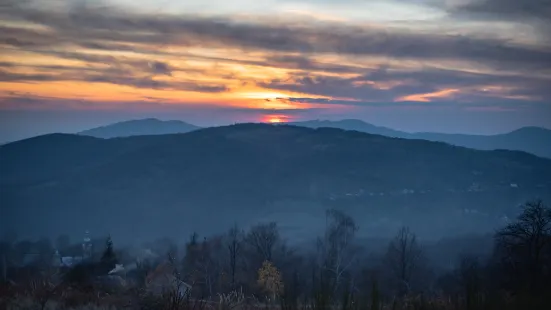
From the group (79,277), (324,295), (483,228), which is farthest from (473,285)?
(483,228)

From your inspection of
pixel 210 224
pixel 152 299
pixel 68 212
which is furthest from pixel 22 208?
pixel 152 299

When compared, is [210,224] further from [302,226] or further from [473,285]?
[473,285]

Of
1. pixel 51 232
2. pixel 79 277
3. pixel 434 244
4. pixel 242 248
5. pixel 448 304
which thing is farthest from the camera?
pixel 51 232

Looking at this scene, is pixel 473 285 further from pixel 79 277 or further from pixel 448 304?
pixel 79 277

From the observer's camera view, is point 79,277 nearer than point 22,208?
Yes

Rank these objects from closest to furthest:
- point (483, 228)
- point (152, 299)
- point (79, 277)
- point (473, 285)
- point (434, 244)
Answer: point (473, 285), point (152, 299), point (79, 277), point (434, 244), point (483, 228)

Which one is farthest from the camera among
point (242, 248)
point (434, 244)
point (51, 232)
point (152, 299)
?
point (51, 232)

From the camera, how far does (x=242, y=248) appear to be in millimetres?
70188

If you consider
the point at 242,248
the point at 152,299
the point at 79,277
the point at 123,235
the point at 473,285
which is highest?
the point at 473,285

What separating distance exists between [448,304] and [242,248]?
6201 centimetres

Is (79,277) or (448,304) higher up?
(448,304)

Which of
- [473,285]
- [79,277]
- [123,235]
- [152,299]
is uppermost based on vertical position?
[473,285]

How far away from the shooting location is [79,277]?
2120cm

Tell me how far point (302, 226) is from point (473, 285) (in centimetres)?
17953
